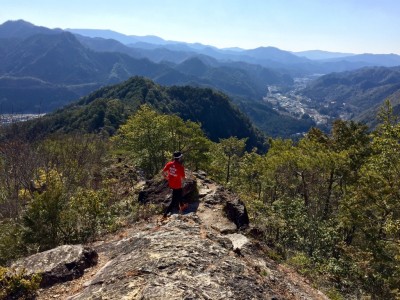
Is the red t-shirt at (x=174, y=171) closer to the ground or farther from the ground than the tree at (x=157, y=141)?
farther from the ground

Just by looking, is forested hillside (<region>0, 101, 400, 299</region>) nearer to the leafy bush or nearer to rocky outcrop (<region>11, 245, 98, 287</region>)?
the leafy bush

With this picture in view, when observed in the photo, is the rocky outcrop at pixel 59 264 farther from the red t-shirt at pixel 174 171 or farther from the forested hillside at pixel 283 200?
the red t-shirt at pixel 174 171

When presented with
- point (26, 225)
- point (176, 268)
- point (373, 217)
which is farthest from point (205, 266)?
point (373, 217)

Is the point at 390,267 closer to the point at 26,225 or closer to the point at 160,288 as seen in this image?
the point at 160,288

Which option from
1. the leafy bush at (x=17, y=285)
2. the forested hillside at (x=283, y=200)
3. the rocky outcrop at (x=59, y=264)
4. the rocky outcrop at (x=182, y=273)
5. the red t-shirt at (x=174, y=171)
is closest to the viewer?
the rocky outcrop at (x=182, y=273)

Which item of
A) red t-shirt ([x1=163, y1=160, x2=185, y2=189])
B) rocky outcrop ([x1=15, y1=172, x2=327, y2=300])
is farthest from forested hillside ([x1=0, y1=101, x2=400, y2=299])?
red t-shirt ([x1=163, y1=160, x2=185, y2=189])

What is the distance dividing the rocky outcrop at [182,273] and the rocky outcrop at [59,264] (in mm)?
247

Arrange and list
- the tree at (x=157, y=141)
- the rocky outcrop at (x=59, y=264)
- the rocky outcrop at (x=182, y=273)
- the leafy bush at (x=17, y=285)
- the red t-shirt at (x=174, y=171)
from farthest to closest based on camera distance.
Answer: the tree at (x=157, y=141), the red t-shirt at (x=174, y=171), the rocky outcrop at (x=59, y=264), the leafy bush at (x=17, y=285), the rocky outcrop at (x=182, y=273)

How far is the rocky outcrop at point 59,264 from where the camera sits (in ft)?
34.5

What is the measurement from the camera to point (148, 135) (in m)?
38.1

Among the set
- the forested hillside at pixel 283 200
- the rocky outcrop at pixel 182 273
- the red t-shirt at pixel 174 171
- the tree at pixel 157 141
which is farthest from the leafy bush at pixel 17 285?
the tree at pixel 157 141

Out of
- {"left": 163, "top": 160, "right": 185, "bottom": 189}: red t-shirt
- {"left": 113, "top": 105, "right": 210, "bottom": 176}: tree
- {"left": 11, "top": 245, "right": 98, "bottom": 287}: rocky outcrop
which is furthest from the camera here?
{"left": 113, "top": 105, "right": 210, "bottom": 176}: tree

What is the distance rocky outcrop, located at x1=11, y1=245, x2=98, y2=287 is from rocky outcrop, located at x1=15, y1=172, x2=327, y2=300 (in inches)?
9.7

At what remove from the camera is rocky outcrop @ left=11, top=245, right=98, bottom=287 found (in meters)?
10.5
